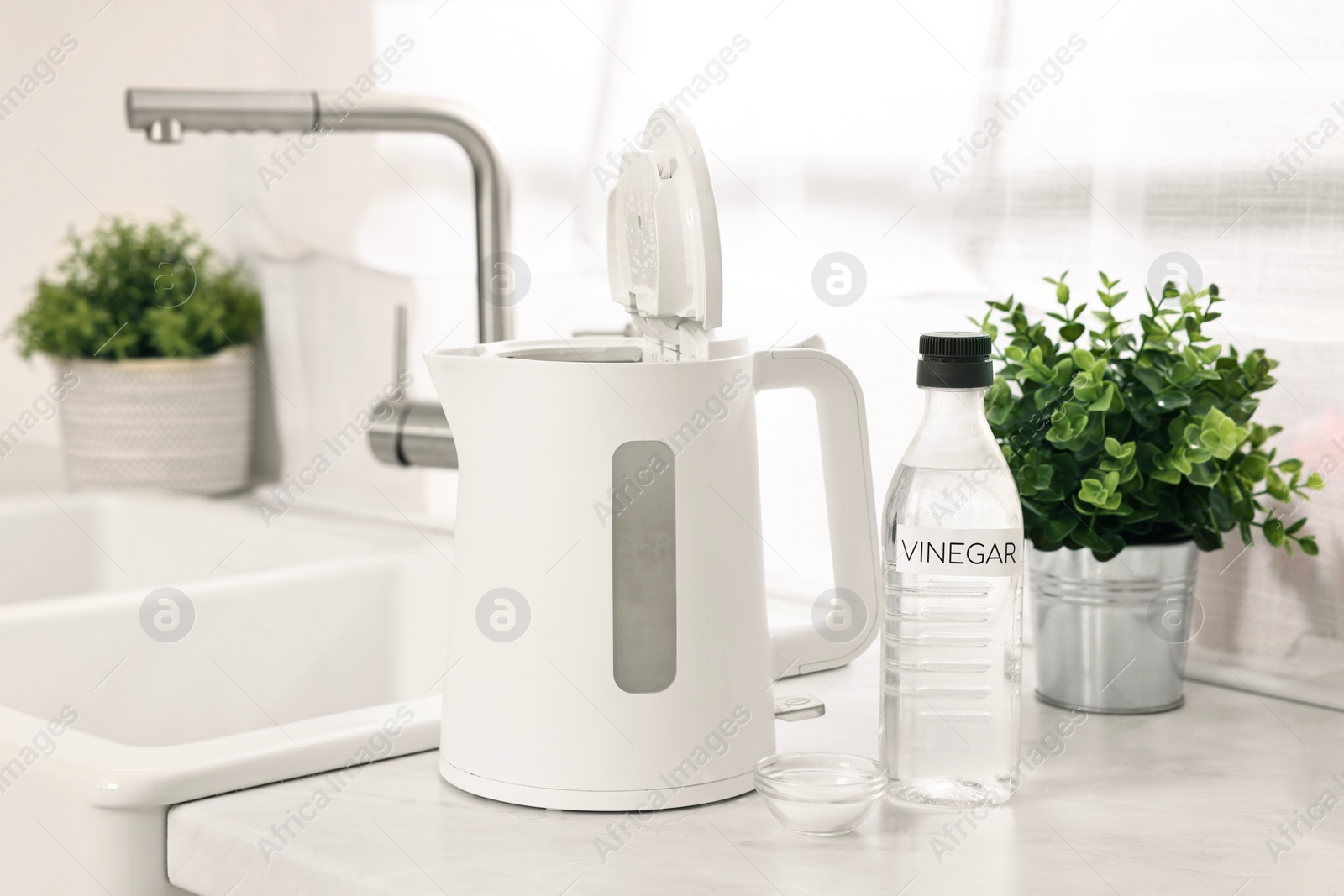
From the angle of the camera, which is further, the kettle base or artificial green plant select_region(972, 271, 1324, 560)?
artificial green plant select_region(972, 271, 1324, 560)

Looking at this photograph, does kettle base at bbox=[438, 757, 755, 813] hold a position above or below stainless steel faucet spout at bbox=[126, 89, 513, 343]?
below

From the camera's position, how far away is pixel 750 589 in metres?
0.68

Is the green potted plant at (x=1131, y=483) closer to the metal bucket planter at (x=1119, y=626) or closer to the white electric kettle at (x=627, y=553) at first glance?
the metal bucket planter at (x=1119, y=626)

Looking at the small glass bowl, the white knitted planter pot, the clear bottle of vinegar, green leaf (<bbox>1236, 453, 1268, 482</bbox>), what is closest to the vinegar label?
the clear bottle of vinegar

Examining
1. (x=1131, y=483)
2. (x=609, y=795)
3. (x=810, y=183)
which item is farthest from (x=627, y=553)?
(x=810, y=183)

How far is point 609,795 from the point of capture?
644 mm

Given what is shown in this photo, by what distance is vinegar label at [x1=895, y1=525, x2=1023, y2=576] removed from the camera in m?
0.66

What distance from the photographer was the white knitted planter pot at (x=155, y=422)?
1445mm

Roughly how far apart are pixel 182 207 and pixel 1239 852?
4.73 ft

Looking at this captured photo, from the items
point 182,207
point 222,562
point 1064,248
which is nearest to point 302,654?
point 222,562

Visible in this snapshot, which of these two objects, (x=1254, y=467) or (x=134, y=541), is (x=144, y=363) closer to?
(x=134, y=541)

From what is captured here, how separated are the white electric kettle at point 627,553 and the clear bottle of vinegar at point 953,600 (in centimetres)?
7

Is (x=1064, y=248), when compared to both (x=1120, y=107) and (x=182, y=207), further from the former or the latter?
(x=182, y=207)

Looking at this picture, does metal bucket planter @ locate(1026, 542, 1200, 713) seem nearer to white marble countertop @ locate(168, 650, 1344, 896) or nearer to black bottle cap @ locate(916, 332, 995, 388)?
white marble countertop @ locate(168, 650, 1344, 896)
